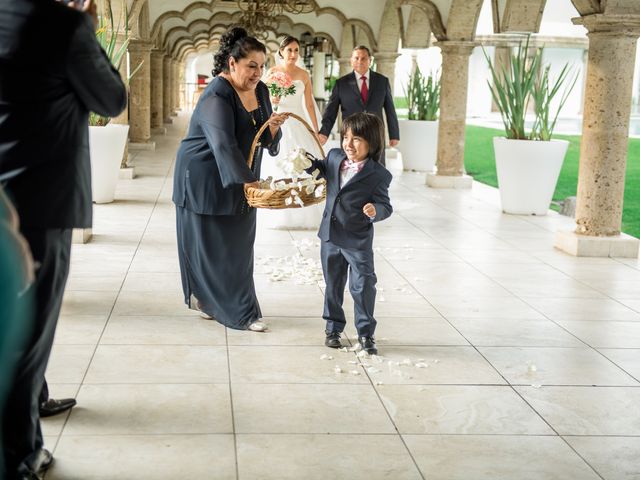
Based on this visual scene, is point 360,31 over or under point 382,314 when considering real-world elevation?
over

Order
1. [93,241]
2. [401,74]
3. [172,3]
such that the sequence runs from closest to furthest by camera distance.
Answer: [93,241], [172,3], [401,74]

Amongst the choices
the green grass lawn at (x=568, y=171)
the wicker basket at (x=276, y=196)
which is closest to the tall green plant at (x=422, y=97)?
the green grass lawn at (x=568, y=171)

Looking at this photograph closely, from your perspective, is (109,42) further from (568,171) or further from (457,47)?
(568,171)

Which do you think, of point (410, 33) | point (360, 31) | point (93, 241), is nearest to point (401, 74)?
point (360, 31)

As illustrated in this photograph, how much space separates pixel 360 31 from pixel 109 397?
657 inches

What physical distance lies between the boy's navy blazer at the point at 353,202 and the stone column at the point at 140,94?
37.5ft

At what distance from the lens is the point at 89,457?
327 centimetres

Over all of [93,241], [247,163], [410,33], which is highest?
[410,33]

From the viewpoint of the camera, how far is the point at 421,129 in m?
14.5

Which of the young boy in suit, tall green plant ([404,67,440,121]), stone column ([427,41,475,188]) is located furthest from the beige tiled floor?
tall green plant ([404,67,440,121])

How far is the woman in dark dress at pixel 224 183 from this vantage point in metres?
4.68

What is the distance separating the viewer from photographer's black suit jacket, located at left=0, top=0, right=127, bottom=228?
2.71m

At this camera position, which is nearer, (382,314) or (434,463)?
(434,463)

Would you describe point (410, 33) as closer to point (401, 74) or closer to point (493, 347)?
point (493, 347)
